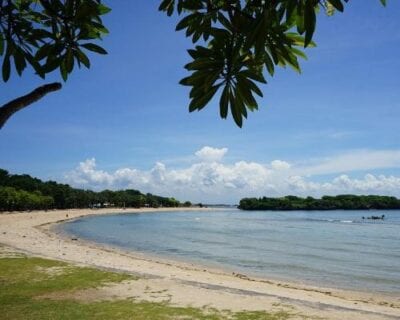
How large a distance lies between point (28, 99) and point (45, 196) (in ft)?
397

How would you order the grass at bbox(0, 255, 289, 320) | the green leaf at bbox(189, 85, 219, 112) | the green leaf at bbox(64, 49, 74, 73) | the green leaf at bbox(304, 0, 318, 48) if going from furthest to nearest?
the grass at bbox(0, 255, 289, 320)
the green leaf at bbox(64, 49, 74, 73)
the green leaf at bbox(189, 85, 219, 112)
the green leaf at bbox(304, 0, 318, 48)

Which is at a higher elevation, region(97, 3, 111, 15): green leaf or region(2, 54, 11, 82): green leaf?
region(97, 3, 111, 15): green leaf

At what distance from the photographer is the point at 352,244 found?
42.9 metres

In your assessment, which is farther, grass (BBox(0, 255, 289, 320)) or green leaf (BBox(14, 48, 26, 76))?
grass (BBox(0, 255, 289, 320))

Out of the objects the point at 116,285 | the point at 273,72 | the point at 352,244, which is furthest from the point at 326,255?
the point at 273,72

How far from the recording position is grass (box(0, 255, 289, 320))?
9.71 metres

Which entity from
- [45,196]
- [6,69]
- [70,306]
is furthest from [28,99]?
[45,196]

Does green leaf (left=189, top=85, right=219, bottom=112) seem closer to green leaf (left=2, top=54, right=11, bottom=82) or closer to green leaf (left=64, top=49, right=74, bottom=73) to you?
green leaf (left=64, top=49, right=74, bottom=73)

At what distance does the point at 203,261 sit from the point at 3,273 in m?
18.0

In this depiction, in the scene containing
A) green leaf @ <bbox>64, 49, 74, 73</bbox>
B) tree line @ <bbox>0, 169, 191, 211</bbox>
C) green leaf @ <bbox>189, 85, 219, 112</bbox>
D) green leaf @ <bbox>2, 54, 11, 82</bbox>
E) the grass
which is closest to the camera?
green leaf @ <bbox>189, 85, 219, 112</bbox>

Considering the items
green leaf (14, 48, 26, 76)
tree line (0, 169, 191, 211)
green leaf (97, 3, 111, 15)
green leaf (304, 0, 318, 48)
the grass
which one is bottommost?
the grass

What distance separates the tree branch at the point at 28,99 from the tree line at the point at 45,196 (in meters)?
97.2

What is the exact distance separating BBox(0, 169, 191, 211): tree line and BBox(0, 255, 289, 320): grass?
282ft

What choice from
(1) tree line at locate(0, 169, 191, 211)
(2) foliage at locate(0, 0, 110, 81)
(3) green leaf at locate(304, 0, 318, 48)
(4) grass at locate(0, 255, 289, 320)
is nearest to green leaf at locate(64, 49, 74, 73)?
(2) foliage at locate(0, 0, 110, 81)
